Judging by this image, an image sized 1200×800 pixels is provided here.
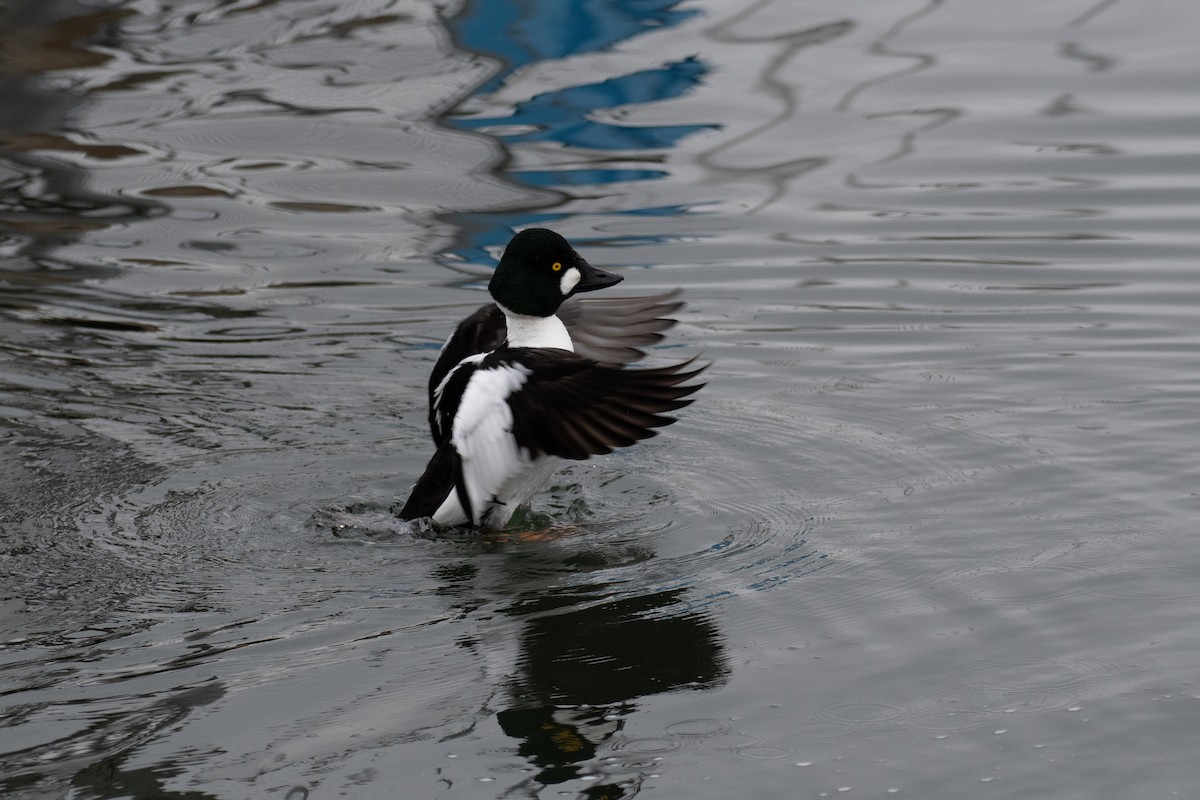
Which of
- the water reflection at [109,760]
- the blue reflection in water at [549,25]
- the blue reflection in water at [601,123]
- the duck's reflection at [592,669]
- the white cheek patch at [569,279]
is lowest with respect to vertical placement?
the duck's reflection at [592,669]

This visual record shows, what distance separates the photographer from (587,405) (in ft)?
17.7

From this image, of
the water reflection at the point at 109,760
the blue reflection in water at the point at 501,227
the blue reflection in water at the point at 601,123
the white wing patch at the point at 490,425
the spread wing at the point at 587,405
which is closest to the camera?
the water reflection at the point at 109,760

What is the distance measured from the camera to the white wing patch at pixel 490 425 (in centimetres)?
555

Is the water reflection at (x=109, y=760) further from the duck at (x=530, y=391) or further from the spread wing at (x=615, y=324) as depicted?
the spread wing at (x=615, y=324)

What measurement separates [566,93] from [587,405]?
6978 mm

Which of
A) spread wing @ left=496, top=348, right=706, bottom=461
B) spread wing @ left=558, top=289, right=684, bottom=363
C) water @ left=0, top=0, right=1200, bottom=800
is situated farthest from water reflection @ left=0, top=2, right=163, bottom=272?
spread wing @ left=496, top=348, right=706, bottom=461

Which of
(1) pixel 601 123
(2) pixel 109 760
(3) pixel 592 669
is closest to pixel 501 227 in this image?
(1) pixel 601 123

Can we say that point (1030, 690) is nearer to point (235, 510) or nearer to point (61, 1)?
point (235, 510)

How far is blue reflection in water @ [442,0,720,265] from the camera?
9.93 m

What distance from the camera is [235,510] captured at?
19.6 ft

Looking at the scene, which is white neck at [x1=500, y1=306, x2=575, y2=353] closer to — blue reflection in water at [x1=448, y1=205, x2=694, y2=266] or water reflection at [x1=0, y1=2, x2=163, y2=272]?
blue reflection in water at [x1=448, y1=205, x2=694, y2=266]

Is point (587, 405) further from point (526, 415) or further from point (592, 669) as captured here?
point (592, 669)

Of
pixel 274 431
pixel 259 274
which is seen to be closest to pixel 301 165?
pixel 259 274

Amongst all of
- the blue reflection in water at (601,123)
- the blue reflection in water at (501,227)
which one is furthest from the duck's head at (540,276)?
the blue reflection in water at (601,123)
